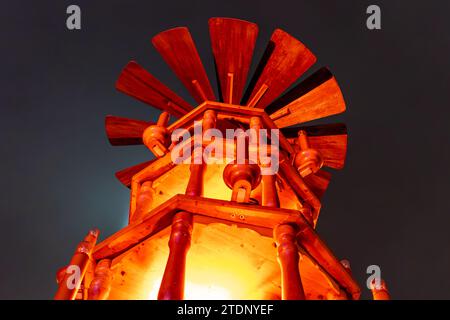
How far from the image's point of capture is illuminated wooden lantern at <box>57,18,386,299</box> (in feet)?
11.2

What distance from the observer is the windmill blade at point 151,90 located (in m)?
5.45

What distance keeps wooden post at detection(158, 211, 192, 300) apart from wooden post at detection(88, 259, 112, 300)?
58cm

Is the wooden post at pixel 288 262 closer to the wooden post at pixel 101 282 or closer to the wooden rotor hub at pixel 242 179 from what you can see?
the wooden rotor hub at pixel 242 179

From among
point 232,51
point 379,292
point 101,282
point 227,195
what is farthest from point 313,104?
point 101,282

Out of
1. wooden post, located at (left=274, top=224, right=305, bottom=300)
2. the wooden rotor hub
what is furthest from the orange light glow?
the wooden rotor hub

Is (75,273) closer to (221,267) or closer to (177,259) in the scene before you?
(177,259)

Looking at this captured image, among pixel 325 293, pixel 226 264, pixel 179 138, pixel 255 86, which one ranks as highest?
pixel 255 86

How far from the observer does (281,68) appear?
5.38 meters

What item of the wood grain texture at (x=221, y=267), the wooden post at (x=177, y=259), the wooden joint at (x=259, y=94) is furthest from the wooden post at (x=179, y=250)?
the wooden joint at (x=259, y=94)

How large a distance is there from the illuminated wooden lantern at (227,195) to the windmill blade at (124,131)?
0.01 m

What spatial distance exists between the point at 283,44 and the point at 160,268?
2.78 meters
